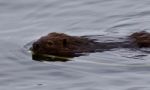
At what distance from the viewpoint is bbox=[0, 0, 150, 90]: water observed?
36.2 feet

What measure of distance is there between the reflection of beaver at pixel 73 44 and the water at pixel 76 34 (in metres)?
0.14

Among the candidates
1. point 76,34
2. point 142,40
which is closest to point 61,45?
point 142,40

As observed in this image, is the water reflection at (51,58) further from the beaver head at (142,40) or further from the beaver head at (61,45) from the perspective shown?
the beaver head at (142,40)

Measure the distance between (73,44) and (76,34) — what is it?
1.83 metres

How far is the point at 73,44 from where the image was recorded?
12.1 m

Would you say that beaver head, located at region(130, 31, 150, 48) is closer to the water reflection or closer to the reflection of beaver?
the reflection of beaver

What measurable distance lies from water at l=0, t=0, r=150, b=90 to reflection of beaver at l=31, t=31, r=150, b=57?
0.14 metres

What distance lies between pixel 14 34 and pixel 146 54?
10.7ft

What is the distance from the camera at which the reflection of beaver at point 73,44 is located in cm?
1198

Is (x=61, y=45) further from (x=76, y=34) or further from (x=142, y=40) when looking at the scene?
(x=76, y=34)

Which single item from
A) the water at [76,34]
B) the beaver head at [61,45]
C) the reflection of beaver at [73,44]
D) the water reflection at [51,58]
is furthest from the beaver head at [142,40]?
the water reflection at [51,58]

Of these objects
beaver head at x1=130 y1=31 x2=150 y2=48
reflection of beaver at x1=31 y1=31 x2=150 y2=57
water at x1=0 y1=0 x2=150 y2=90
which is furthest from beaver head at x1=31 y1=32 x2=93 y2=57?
beaver head at x1=130 y1=31 x2=150 y2=48

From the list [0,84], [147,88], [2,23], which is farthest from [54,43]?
[2,23]

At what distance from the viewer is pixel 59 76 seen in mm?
11367
